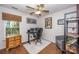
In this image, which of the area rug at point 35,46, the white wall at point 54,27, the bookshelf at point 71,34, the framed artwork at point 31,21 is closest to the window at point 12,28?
the framed artwork at point 31,21

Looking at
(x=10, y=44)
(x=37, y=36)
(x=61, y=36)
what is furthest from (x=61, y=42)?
(x=10, y=44)

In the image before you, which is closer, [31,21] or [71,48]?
[71,48]

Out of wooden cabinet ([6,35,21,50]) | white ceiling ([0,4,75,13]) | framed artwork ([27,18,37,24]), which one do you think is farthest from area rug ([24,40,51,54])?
white ceiling ([0,4,75,13])

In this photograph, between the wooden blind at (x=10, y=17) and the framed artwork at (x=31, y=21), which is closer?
the wooden blind at (x=10, y=17)

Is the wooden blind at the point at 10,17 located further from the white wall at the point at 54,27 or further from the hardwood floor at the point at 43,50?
the hardwood floor at the point at 43,50

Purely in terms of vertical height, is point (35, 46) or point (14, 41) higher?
point (14, 41)

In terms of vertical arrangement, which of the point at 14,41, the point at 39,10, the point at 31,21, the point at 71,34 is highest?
the point at 39,10

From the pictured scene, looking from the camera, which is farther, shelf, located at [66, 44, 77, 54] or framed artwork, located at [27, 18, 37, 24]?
framed artwork, located at [27, 18, 37, 24]

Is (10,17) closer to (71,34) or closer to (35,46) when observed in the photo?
(35,46)

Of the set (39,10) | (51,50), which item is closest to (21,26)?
(39,10)

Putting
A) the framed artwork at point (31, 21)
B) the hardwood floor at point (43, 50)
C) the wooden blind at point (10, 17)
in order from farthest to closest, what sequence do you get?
the framed artwork at point (31, 21), the hardwood floor at point (43, 50), the wooden blind at point (10, 17)

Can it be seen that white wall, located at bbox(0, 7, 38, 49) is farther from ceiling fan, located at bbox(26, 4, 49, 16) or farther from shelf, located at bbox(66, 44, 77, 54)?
shelf, located at bbox(66, 44, 77, 54)

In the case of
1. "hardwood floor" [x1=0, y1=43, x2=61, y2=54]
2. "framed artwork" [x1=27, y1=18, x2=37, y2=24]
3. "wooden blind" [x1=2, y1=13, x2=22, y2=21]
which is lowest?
"hardwood floor" [x1=0, y1=43, x2=61, y2=54]
